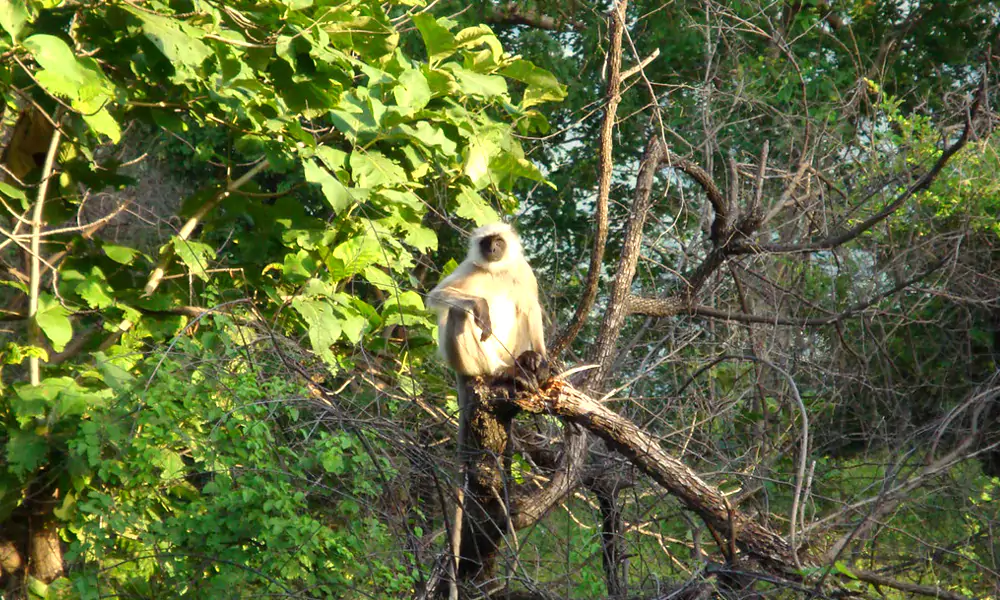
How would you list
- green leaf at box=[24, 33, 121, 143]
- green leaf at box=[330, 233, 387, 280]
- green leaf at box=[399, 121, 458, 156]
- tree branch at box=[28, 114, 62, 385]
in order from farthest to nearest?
tree branch at box=[28, 114, 62, 385]
green leaf at box=[330, 233, 387, 280]
green leaf at box=[399, 121, 458, 156]
green leaf at box=[24, 33, 121, 143]

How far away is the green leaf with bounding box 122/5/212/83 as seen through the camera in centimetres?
359

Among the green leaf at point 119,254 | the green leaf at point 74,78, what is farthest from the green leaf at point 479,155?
the green leaf at point 119,254

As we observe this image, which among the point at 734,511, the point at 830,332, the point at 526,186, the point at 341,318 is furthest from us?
the point at 526,186

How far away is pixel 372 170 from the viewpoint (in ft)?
13.6

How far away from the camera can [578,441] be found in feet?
13.8

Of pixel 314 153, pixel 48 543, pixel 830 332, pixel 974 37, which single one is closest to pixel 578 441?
pixel 314 153

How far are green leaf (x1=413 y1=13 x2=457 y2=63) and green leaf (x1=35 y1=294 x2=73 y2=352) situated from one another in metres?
2.03

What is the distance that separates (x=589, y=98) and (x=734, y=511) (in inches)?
251

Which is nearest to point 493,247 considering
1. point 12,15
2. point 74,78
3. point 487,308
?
point 487,308

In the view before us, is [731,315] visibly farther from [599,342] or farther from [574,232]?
[574,232]

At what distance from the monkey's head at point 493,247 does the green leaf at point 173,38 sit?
1.80 meters

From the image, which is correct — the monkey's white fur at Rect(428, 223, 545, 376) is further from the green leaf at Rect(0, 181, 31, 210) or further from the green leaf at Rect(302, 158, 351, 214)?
the green leaf at Rect(0, 181, 31, 210)

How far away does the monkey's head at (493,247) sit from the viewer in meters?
5.13

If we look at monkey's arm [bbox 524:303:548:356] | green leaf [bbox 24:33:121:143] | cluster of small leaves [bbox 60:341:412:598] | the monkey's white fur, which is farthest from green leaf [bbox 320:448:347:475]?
green leaf [bbox 24:33:121:143]
